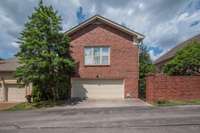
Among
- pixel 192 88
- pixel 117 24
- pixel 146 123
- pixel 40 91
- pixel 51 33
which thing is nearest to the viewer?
pixel 146 123

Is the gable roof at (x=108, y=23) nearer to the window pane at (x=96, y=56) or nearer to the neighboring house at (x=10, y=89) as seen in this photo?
the window pane at (x=96, y=56)

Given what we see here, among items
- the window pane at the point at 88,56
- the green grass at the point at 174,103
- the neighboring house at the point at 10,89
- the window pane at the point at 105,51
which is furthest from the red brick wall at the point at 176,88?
the neighboring house at the point at 10,89

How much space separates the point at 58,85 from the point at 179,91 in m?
10.4

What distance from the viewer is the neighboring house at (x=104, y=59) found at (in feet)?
80.7

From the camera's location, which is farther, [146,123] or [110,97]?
[110,97]

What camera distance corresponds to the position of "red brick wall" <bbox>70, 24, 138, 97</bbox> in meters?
24.6

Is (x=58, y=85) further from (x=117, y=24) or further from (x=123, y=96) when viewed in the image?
(x=117, y=24)

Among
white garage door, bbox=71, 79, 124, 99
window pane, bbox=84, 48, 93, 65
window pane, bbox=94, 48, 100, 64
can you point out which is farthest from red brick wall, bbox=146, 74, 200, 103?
window pane, bbox=84, 48, 93, 65

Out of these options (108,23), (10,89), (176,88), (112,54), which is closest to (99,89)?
(112,54)

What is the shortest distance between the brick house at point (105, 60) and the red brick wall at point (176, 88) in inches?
178

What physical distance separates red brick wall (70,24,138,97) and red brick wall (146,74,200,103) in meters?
4.52

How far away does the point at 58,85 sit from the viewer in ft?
74.5

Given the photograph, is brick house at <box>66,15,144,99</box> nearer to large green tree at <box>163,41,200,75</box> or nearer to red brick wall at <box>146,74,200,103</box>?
large green tree at <box>163,41,200,75</box>

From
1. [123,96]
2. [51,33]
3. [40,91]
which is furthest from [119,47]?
[40,91]
